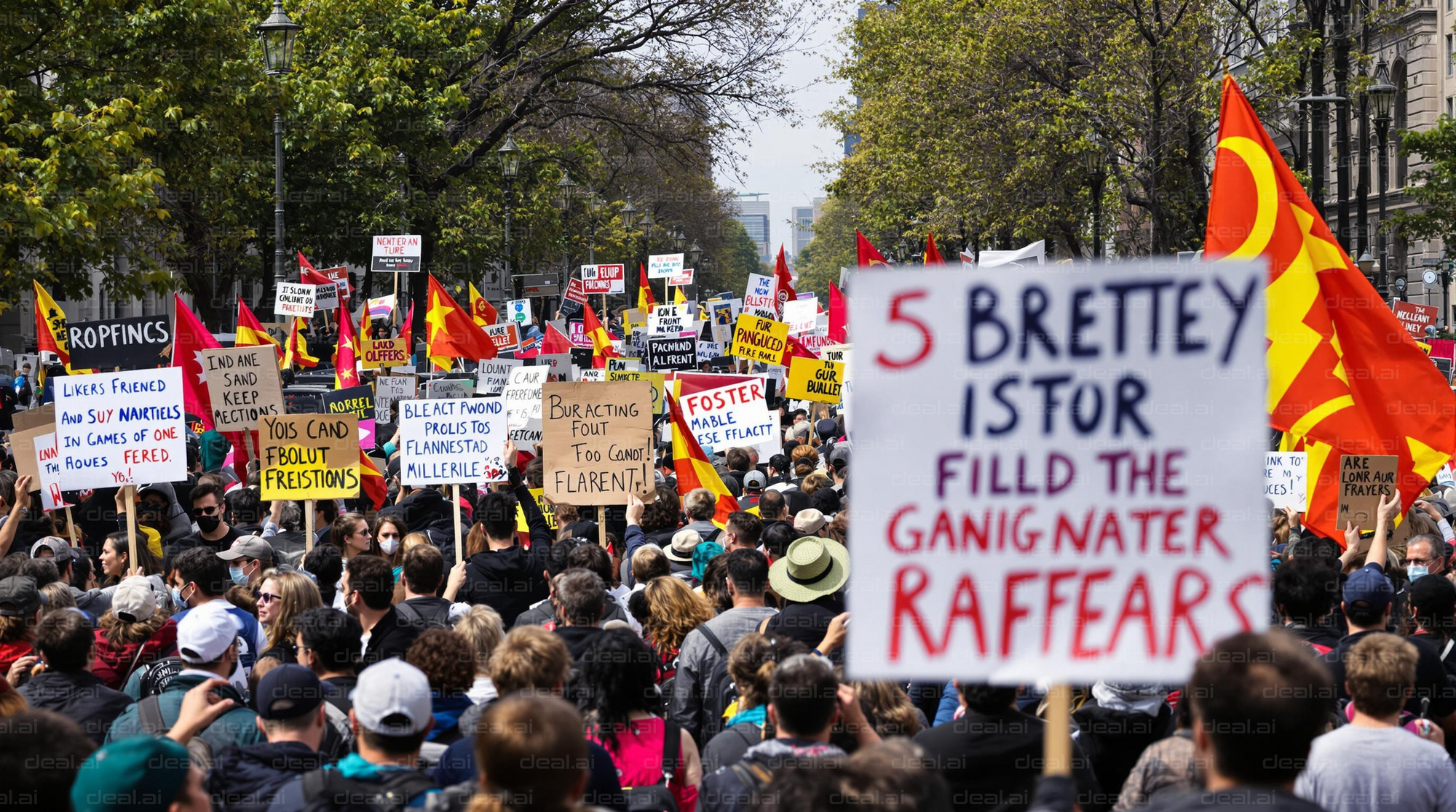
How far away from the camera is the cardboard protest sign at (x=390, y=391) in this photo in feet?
61.2

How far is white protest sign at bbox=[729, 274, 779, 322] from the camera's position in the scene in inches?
1092

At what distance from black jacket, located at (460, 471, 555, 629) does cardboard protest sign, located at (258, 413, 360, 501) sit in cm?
216

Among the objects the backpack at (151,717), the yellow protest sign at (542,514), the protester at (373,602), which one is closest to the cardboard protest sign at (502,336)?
the yellow protest sign at (542,514)

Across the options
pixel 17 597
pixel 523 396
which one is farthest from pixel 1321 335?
pixel 523 396

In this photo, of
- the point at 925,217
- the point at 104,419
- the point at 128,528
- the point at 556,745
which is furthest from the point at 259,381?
the point at 925,217

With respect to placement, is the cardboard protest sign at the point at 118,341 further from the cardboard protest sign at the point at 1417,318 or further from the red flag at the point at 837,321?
the cardboard protest sign at the point at 1417,318

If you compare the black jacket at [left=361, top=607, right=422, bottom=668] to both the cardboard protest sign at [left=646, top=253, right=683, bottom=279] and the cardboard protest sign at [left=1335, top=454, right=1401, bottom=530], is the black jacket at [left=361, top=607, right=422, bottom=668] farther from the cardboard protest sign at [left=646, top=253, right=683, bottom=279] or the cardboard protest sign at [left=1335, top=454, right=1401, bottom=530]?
the cardboard protest sign at [left=646, top=253, right=683, bottom=279]

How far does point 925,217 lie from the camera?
136ft

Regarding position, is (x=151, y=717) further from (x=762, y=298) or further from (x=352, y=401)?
(x=762, y=298)

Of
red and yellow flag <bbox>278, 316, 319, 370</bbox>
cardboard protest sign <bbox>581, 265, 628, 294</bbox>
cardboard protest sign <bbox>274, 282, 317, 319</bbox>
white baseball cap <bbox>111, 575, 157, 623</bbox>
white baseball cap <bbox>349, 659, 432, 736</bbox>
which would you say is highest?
cardboard protest sign <bbox>581, 265, 628, 294</bbox>

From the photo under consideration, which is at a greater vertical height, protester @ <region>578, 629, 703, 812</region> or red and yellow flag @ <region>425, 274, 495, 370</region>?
red and yellow flag @ <region>425, 274, 495, 370</region>

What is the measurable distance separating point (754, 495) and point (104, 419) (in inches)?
188

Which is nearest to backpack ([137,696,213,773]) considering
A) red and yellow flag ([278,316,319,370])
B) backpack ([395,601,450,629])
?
backpack ([395,601,450,629])

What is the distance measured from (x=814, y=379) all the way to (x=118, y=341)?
274 inches
